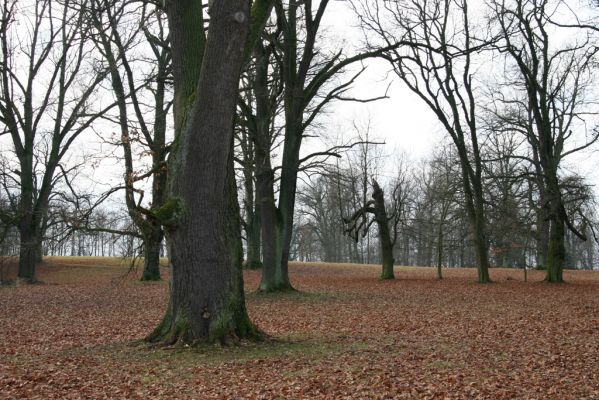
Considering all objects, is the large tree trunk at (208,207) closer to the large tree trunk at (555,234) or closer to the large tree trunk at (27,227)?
the large tree trunk at (555,234)

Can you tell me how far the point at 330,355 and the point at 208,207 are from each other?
2848 mm

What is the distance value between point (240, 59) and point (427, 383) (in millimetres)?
5447

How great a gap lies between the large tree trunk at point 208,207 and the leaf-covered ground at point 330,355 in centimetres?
52

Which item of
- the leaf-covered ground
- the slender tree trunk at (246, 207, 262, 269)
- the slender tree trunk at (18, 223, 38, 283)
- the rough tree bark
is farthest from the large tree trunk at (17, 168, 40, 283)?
the rough tree bark

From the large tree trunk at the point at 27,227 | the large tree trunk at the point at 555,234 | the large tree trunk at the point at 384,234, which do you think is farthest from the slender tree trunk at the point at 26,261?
the large tree trunk at the point at 555,234

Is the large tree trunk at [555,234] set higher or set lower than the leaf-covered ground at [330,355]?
higher

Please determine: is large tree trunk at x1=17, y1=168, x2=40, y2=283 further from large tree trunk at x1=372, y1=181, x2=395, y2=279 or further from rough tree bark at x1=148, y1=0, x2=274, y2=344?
rough tree bark at x1=148, y1=0, x2=274, y2=344

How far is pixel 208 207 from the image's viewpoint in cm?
876

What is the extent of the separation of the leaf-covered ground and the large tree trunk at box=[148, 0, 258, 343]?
0.52m

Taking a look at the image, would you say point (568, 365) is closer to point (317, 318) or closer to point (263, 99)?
point (317, 318)

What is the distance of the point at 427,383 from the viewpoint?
6.68m

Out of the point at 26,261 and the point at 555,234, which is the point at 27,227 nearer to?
the point at 26,261

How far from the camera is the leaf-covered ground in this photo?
21.6ft

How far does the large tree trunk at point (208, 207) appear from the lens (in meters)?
8.66
